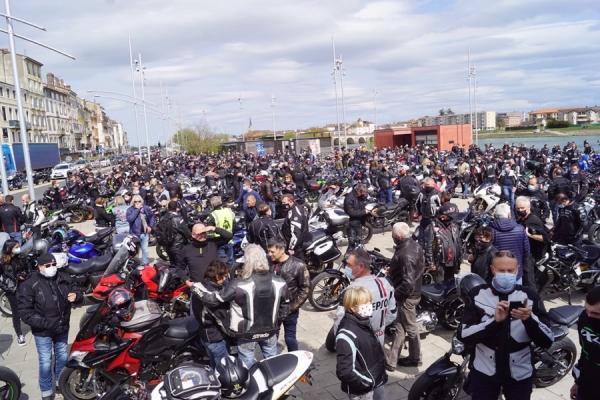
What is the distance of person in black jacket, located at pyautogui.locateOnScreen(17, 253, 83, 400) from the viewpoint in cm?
464

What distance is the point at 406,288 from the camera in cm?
472

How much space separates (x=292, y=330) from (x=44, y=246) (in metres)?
5.10

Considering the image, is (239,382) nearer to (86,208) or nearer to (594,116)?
(86,208)

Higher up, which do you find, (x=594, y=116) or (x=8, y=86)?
(x=8, y=86)

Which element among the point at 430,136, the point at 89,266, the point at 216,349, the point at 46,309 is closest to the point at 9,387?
the point at 46,309

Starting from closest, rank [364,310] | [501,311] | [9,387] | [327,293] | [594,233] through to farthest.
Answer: [501,311]
[364,310]
[9,387]
[327,293]
[594,233]

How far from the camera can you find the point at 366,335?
325 cm

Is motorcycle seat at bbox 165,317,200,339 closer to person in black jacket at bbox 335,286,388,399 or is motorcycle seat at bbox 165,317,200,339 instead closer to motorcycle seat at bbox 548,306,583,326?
person in black jacket at bbox 335,286,388,399

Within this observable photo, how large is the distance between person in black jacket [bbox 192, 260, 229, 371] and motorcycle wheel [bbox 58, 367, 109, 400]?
125 centimetres

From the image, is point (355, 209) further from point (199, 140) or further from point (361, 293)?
point (199, 140)

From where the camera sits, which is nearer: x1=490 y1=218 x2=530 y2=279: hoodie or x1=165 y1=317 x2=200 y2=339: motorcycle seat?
x1=165 y1=317 x2=200 y2=339: motorcycle seat

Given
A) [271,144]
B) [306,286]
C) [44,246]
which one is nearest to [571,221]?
[306,286]

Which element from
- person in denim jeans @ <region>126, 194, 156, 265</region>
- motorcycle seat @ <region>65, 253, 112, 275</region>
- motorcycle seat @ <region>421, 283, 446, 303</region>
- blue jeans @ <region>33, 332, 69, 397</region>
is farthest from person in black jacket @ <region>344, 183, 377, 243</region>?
blue jeans @ <region>33, 332, 69, 397</region>

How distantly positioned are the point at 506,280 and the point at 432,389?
148cm
